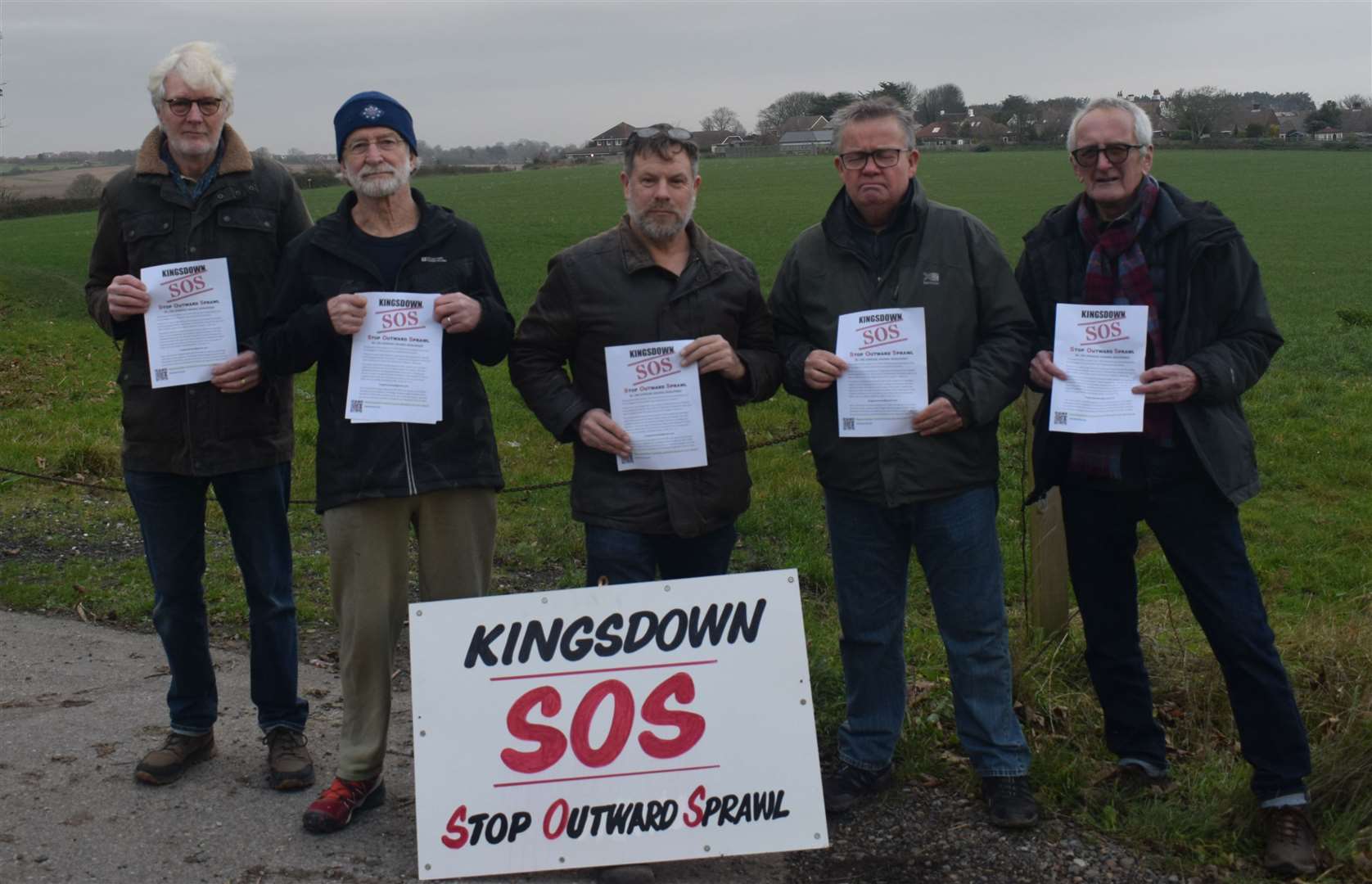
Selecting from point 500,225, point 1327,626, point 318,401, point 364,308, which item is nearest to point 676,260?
point 364,308

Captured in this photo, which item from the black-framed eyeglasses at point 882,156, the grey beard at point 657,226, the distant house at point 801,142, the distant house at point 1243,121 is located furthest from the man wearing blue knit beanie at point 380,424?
the distant house at point 1243,121

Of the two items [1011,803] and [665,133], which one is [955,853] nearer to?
[1011,803]

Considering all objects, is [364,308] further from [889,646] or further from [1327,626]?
[1327,626]

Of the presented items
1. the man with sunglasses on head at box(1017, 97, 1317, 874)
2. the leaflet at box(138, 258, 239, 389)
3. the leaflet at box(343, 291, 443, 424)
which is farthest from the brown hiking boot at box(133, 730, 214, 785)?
the man with sunglasses on head at box(1017, 97, 1317, 874)

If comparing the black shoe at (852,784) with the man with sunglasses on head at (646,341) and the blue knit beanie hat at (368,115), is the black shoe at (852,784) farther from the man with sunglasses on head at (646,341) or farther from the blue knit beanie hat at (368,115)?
the blue knit beanie hat at (368,115)

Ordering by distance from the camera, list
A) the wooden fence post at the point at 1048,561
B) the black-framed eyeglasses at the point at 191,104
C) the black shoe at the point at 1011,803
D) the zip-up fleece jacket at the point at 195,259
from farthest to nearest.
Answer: the wooden fence post at the point at 1048,561, the zip-up fleece jacket at the point at 195,259, the black-framed eyeglasses at the point at 191,104, the black shoe at the point at 1011,803

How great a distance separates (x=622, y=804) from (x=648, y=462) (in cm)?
106

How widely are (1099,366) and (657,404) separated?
136 centimetres

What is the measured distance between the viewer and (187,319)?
443 centimetres

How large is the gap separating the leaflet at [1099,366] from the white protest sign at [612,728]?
3.39ft

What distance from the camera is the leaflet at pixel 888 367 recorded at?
4137 millimetres

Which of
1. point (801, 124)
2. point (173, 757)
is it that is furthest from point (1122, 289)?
point (801, 124)

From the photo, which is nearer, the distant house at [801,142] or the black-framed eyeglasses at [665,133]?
the black-framed eyeglasses at [665,133]

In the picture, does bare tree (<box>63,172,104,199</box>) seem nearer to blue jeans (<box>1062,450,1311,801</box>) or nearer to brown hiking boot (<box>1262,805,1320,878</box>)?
blue jeans (<box>1062,450,1311,801</box>)
